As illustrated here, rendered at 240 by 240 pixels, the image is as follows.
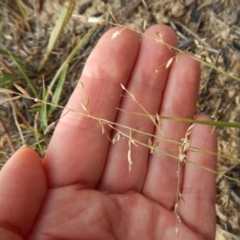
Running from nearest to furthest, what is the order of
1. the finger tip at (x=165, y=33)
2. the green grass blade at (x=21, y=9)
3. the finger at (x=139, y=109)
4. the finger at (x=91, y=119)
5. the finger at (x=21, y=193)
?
1. the finger at (x=21, y=193)
2. the finger at (x=91, y=119)
3. the finger at (x=139, y=109)
4. the finger tip at (x=165, y=33)
5. the green grass blade at (x=21, y=9)

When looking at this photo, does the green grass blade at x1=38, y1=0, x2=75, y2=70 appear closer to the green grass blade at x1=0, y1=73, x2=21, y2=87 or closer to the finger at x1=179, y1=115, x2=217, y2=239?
the green grass blade at x1=0, y1=73, x2=21, y2=87

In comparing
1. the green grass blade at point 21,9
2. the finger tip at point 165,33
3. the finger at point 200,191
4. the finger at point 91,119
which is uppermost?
the green grass blade at point 21,9

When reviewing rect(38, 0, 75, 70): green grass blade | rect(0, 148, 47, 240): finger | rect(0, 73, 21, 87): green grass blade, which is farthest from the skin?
rect(0, 73, 21, 87): green grass blade

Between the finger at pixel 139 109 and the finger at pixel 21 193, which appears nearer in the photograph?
the finger at pixel 21 193

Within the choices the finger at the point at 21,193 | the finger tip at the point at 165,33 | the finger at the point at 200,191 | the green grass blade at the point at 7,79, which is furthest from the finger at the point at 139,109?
the green grass blade at the point at 7,79

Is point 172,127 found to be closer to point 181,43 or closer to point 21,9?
point 181,43

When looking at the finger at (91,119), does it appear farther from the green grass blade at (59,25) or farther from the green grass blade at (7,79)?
the green grass blade at (7,79)

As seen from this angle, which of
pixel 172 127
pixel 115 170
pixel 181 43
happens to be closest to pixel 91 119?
pixel 115 170

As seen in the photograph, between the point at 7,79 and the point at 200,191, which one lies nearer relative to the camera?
the point at 200,191
